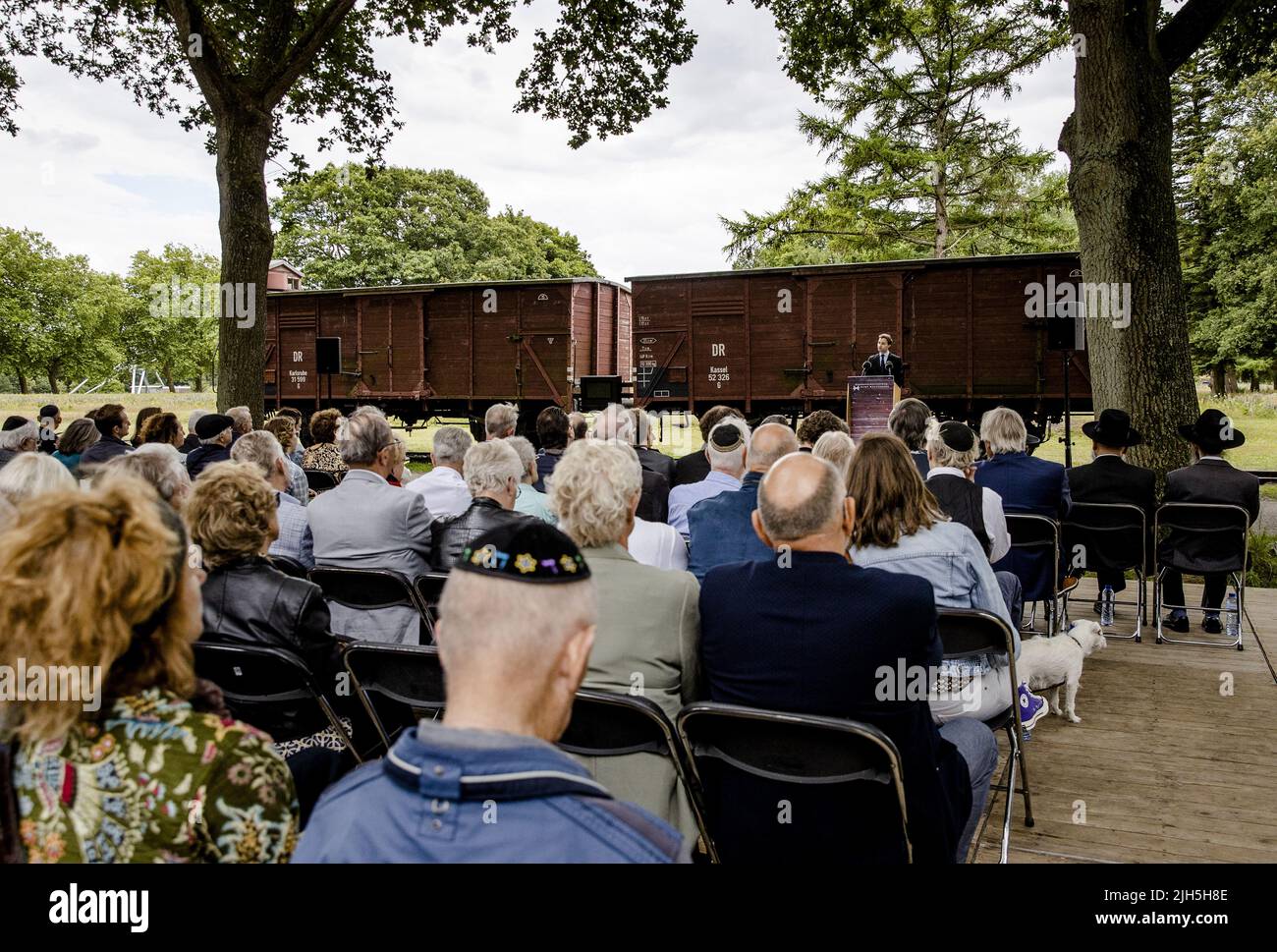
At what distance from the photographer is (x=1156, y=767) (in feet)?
13.0

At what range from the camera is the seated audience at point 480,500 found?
13.3ft

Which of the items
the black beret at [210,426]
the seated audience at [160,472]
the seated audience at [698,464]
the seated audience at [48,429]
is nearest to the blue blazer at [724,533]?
the seated audience at [160,472]

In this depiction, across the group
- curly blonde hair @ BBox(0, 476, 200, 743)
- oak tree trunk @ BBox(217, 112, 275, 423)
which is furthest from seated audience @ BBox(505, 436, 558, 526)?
oak tree trunk @ BBox(217, 112, 275, 423)

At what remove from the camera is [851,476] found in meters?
3.28

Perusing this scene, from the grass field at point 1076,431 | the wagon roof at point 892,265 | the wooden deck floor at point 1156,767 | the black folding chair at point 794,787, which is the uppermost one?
the wagon roof at point 892,265

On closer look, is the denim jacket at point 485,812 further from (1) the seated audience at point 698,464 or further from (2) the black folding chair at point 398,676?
(1) the seated audience at point 698,464

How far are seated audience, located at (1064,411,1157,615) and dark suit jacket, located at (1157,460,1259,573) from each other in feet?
0.55

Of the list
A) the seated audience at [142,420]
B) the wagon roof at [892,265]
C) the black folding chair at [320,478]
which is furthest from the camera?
the wagon roof at [892,265]

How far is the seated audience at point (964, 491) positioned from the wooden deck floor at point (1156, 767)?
0.85 meters

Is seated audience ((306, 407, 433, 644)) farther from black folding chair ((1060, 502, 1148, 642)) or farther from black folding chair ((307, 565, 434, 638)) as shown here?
black folding chair ((1060, 502, 1148, 642))

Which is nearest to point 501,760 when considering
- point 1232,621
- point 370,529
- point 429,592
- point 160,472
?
Answer: point 429,592

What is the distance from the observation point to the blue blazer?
12.6ft
